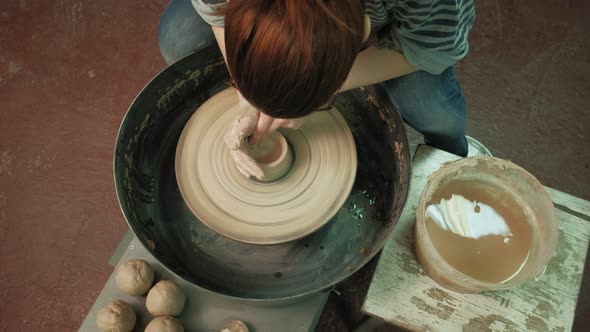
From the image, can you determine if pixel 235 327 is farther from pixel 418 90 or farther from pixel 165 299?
pixel 418 90

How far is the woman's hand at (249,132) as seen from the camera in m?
1.04

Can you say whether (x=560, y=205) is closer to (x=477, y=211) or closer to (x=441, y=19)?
(x=477, y=211)

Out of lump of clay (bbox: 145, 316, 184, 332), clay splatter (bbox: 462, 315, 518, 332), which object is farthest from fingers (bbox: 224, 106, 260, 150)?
clay splatter (bbox: 462, 315, 518, 332)

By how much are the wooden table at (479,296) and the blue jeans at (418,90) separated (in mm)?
420

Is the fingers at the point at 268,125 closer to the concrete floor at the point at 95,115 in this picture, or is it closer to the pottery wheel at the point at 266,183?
the pottery wheel at the point at 266,183

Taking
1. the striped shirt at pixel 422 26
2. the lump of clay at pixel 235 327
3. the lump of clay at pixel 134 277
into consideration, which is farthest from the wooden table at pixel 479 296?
the lump of clay at pixel 134 277

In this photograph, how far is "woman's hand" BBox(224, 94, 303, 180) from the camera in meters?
1.04

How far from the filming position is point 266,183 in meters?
1.12

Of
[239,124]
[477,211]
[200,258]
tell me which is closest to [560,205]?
[477,211]

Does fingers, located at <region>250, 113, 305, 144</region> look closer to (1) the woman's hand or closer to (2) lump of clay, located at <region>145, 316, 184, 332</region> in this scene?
(1) the woman's hand

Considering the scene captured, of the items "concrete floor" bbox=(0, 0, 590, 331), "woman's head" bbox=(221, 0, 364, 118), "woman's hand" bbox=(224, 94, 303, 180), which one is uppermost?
"woman's head" bbox=(221, 0, 364, 118)

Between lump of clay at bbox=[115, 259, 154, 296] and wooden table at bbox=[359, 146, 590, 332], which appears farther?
lump of clay at bbox=[115, 259, 154, 296]

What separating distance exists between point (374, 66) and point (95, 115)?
1.56m

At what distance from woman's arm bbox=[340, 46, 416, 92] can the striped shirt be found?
23mm
